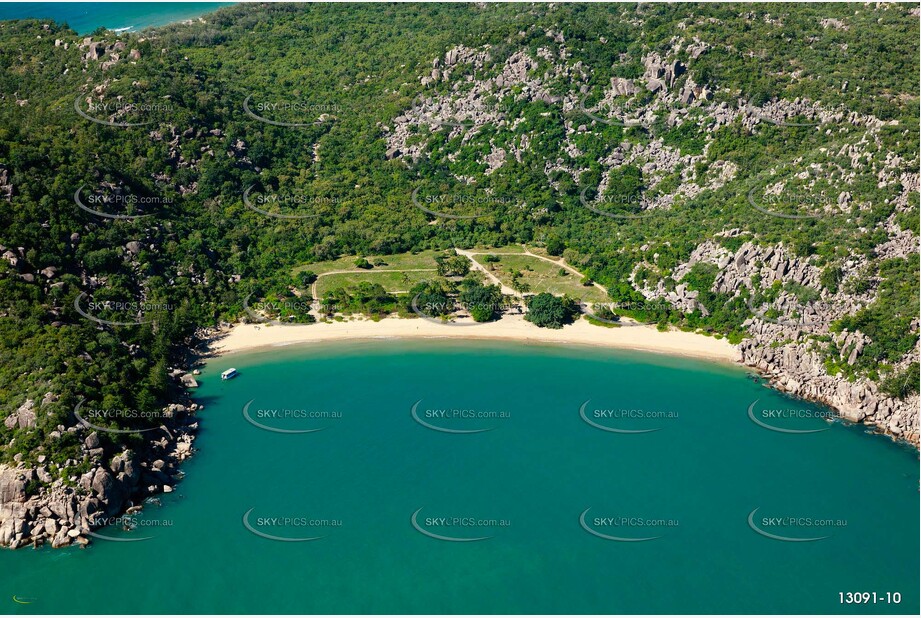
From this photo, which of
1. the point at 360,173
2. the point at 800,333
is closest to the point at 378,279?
the point at 360,173

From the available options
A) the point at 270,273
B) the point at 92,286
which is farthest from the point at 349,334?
the point at 92,286

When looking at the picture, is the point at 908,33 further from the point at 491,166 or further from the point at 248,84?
the point at 248,84

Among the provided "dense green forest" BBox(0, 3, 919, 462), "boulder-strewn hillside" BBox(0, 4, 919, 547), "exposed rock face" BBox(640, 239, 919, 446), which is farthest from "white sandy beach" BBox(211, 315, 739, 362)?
"exposed rock face" BBox(640, 239, 919, 446)

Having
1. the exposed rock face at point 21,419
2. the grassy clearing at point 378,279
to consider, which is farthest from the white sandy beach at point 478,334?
the exposed rock face at point 21,419

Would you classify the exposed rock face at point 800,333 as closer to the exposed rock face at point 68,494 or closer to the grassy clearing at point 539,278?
the grassy clearing at point 539,278

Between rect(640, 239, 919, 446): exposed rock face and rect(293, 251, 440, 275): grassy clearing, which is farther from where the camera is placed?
rect(293, 251, 440, 275): grassy clearing

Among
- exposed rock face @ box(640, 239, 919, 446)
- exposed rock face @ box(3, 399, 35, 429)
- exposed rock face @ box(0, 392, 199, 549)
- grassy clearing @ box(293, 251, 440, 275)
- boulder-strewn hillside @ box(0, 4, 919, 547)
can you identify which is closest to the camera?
exposed rock face @ box(0, 392, 199, 549)

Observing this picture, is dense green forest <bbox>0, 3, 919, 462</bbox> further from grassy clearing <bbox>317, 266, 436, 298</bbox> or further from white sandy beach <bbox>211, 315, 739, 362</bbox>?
grassy clearing <bbox>317, 266, 436, 298</bbox>
